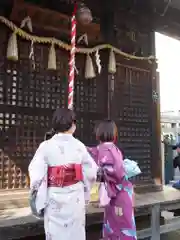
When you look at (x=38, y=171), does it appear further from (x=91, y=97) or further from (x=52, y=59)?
(x=91, y=97)

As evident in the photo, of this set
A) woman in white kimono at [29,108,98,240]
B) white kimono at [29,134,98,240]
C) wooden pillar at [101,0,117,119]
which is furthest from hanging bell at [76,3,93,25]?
white kimono at [29,134,98,240]

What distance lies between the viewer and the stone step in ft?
12.6

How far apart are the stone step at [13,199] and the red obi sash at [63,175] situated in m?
1.62

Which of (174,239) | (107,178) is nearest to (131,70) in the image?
(107,178)

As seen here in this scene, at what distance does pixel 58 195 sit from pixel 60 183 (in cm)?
10

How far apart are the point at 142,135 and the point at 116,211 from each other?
2.47 m

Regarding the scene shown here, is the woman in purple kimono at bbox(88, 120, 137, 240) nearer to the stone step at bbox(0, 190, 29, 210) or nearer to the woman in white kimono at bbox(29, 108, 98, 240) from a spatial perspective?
the woman in white kimono at bbox(29, 108, 98, 240)

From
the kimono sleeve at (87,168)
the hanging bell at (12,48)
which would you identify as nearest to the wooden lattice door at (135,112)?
the hanging bell at (12,48)

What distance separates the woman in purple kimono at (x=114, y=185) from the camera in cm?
308

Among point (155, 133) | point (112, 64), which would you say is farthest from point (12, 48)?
point (155, 133)

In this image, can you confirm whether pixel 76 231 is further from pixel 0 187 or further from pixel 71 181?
pixel 0 187

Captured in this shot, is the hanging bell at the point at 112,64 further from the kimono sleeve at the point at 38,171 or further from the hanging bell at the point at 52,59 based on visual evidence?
the kimono sleeve at the point at 38,171

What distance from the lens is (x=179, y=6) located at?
5777 millimetres

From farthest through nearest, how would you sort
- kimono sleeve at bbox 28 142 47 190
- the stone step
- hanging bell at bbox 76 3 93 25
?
hanging bell at bbox 76 3 93 25
the stone step
kimono sleeve at bbox 28 142 47 190
